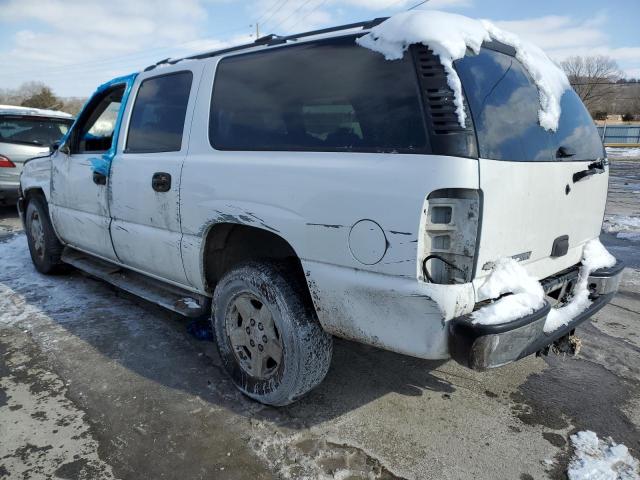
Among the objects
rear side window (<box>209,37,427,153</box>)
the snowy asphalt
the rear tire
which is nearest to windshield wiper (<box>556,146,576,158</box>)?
rear side window (<box>209,37,427,153</box>)

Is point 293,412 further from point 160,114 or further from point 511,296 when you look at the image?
point 160,114

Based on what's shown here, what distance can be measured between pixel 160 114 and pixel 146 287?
4.22ft

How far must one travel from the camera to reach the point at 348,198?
6.71 ft

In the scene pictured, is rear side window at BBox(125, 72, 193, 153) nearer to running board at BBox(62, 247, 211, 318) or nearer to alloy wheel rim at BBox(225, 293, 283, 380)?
running board at BBox(62, 247, 211, 318)

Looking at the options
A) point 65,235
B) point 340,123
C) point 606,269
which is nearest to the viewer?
point 340,123

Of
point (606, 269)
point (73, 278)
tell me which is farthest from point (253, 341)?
point (73, 278)

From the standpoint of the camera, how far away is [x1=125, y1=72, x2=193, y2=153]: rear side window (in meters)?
3.01

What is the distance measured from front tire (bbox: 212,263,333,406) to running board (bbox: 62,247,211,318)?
295mm

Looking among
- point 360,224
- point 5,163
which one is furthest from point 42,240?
point 360,224

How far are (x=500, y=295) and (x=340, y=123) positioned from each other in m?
1.06

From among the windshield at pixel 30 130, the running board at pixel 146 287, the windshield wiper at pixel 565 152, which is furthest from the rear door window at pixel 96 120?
the windshield at pixel 30 130

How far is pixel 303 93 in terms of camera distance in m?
2.39

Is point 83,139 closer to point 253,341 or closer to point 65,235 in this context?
point 65,235

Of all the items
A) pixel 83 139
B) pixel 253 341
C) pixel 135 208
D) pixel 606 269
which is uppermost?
pixel 83 139
